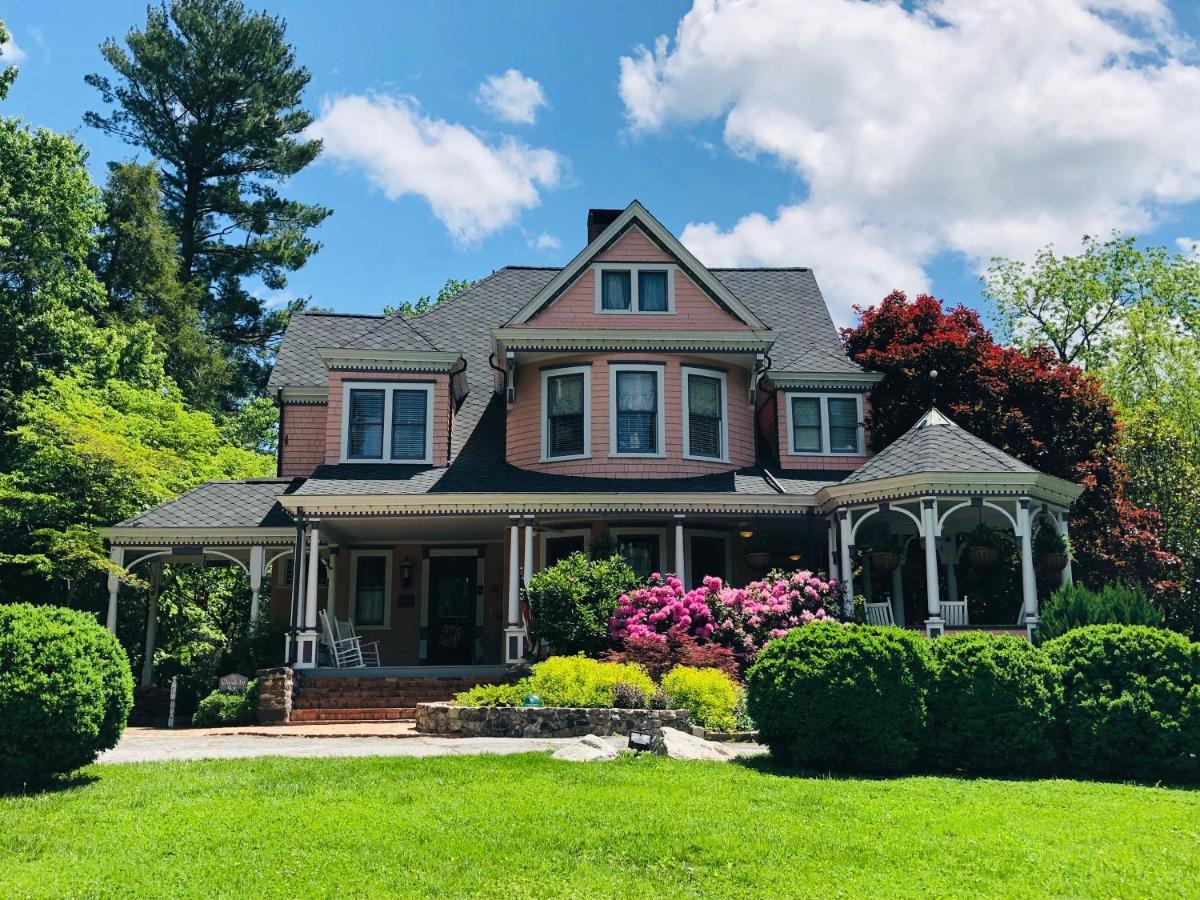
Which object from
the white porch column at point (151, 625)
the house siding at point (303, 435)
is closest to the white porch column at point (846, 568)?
the house siding at point (303, 435)

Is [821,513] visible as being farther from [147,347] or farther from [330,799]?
[147,347]

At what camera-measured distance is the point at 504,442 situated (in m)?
21.7

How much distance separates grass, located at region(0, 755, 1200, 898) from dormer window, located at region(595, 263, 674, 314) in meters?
12.0

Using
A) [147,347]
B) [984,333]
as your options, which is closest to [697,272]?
[984,333]

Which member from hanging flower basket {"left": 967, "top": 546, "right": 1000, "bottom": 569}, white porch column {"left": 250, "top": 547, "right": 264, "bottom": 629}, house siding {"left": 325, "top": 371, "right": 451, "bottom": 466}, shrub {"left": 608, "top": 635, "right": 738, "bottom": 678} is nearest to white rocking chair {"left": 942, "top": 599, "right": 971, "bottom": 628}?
hanging flower basket {"left": 967, "top": 546, "right": 1000, "bottom": 569}

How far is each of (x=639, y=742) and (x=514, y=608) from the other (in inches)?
301

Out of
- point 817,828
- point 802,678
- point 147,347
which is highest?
point 147,347

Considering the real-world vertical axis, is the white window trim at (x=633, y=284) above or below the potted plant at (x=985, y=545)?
above

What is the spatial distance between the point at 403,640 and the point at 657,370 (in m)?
7.64

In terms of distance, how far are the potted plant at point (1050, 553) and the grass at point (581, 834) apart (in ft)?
26.2

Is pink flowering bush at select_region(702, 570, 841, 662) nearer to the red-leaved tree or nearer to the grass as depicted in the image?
the red-leaved tree

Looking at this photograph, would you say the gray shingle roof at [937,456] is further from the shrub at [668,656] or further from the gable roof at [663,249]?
the shrub at [668,656]

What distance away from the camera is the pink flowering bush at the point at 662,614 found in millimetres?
17047

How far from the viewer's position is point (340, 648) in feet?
65.3
